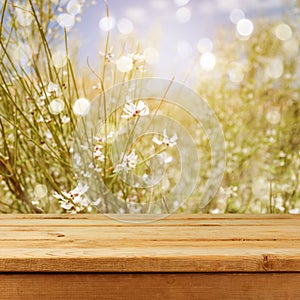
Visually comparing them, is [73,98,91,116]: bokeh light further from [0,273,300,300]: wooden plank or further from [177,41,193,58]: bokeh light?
[0,273,300,300]: wooden plank

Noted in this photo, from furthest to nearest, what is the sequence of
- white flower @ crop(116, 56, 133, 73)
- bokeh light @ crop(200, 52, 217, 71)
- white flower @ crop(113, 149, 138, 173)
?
bokeh light @ crop(200, 52, 217, 71), white flower @ crop(116, 56, 133, 73), white flower @ crop(113, 149, 138, 173)

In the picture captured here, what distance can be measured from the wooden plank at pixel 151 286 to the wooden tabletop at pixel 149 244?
0.02m

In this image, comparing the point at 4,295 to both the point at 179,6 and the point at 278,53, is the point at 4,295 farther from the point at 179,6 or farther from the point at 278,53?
the point at 278,53

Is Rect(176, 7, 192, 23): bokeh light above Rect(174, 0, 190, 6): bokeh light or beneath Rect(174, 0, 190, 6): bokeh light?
beneath

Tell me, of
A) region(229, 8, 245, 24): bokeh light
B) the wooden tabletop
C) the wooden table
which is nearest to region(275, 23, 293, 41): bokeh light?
region(229, 8, 245, 24): bokeh light

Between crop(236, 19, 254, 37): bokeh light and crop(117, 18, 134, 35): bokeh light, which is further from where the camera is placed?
crop(236, 19, 254, 37): bokeh light

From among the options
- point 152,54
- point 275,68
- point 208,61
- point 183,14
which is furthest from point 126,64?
point 275,68

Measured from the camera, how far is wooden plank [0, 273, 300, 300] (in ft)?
3.42

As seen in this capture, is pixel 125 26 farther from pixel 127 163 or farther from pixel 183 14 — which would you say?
pixel 127 163

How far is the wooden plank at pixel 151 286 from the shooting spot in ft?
3.42

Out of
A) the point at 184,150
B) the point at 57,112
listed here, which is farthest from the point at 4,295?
Answer: the point at 184,150

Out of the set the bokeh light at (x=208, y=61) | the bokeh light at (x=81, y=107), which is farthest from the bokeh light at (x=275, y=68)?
the bokeh light at (x=81, y=107)

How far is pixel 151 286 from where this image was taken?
1.05m

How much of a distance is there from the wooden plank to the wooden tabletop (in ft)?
0.06
